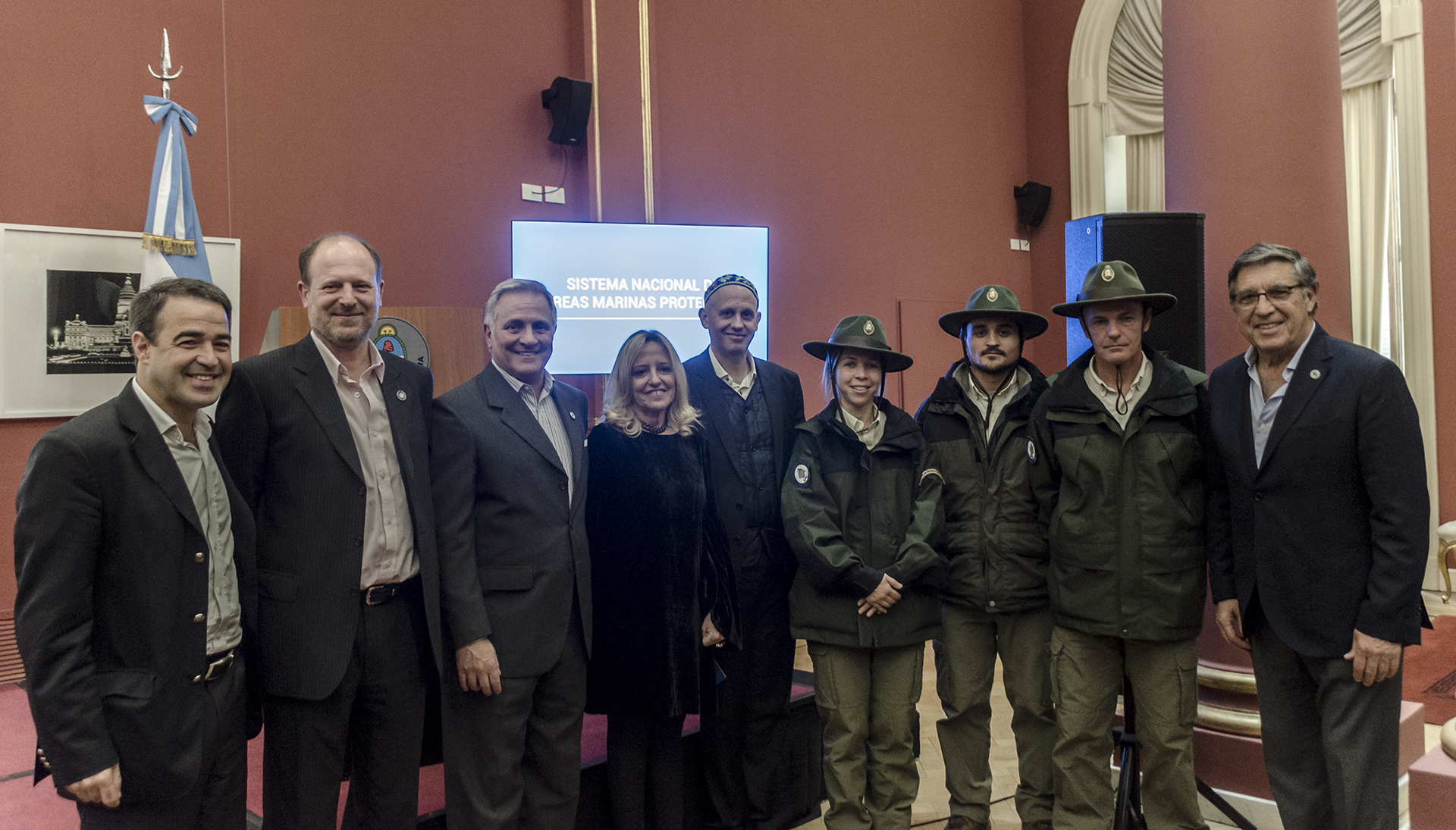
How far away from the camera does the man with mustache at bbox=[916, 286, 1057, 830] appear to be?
259 centimetres

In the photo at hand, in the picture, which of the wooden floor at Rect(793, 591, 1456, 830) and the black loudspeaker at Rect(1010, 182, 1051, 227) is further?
the black loudspeaker at Rect(1010, 182, 1051, 227)

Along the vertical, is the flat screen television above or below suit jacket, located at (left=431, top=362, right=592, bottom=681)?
above

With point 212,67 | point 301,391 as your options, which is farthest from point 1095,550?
point 212,67

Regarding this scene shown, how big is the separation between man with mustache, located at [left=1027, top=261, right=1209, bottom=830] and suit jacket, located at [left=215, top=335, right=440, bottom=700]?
1.81m

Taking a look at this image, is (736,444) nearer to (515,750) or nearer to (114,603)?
(515,750)

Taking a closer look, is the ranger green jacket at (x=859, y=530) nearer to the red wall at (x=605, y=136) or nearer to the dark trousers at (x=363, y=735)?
the dark trousers at (x=363, y=735)

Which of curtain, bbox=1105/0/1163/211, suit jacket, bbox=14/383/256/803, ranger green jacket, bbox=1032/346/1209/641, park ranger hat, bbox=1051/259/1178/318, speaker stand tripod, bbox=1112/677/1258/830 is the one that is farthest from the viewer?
curtain, bbox=1105/0/1163/211

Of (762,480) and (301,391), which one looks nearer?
(301,391)

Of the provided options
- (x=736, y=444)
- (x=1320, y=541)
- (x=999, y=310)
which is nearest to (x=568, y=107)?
(x=736, y=444)

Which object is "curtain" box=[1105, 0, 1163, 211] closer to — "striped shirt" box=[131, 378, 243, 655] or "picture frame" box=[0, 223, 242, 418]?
"picture frame" box=[0, 223, 242, 418]

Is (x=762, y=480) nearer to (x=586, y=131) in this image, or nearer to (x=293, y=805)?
(x=293, y=805)

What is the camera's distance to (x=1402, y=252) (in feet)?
18.7

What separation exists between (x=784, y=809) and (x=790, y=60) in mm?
4821

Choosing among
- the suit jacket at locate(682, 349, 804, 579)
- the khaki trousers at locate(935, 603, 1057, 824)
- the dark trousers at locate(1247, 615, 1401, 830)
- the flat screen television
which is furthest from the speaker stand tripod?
the flat screen television
